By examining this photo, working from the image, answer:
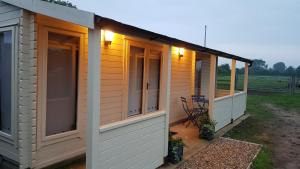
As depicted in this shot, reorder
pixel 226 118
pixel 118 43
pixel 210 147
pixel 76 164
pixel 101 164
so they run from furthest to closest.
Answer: pixel 226 118
pixel 210 147
pixel 118 43
pixel 76 164
pixel 101 164

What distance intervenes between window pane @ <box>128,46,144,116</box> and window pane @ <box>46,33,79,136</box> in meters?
1.53

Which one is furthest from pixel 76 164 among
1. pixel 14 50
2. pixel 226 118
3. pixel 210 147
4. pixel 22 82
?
pixel 226 118

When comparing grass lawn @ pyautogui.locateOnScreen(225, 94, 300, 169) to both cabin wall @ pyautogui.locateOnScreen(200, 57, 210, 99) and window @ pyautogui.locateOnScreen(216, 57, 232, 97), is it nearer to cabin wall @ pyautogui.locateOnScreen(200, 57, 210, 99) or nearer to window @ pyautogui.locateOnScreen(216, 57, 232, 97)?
window @ pyautogui.locateOnScreen(216, 57, 232, 97)

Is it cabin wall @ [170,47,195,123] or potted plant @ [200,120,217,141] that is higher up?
cabin wall @ [170,47,195,123]

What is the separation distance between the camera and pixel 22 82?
3873 millimetres

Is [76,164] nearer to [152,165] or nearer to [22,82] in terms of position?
[152,165]

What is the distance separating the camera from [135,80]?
238 inches

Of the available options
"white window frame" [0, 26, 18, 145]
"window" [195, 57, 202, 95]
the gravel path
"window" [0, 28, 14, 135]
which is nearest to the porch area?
the gravel path

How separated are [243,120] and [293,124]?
1.81m

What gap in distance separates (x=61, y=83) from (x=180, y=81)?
4605 mm

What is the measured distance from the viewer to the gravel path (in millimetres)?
5004

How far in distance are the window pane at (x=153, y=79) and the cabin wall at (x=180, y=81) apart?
3.01 feet

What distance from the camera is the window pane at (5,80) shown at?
4186 mm

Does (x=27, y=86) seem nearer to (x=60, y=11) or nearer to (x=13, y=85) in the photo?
(x=13, y=85)
